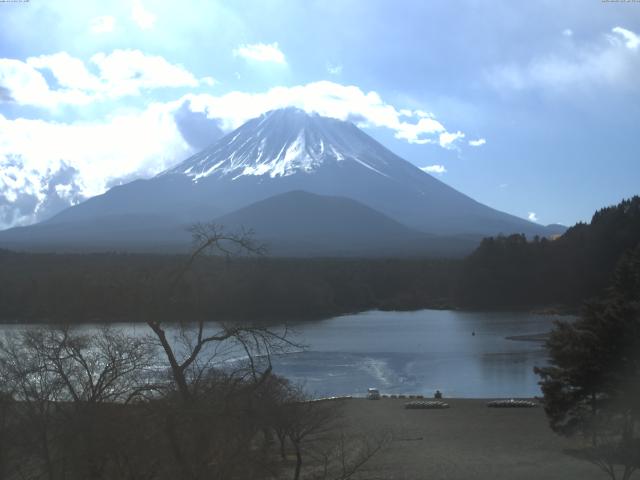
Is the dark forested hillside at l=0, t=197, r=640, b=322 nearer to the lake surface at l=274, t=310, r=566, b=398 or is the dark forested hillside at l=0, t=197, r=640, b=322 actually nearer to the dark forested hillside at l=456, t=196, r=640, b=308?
the dark forested hillside at l=456, t=196, r=640, b=308

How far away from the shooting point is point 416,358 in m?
23.4

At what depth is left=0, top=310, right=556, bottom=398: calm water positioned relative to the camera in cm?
1869

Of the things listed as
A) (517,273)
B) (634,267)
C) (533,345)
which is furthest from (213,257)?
(517,273)

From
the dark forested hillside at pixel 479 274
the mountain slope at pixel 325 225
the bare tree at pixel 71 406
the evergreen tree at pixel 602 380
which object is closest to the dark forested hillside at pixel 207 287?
the dark forested hillside at pixel 479 274

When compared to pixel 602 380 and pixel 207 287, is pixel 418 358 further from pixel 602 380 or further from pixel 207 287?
pixel 207 287

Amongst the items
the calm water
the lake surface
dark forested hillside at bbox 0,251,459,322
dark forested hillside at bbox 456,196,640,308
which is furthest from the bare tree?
dark forested hillside at bbox 456,196,640,308

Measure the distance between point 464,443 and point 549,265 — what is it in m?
32.5

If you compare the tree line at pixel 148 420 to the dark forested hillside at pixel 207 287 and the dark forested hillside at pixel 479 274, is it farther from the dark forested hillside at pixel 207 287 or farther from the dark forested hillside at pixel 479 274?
the dark forested hillside at pixel 479 274

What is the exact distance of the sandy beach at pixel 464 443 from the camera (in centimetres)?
1001

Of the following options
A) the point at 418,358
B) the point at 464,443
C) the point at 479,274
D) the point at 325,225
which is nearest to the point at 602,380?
the point at 464,443

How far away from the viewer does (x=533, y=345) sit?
25688mm

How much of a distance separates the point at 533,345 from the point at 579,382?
16985 millimetres

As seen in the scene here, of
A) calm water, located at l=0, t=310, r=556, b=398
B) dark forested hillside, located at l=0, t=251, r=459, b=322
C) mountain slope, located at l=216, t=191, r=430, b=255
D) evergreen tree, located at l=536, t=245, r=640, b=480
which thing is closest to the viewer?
dark forested hillside, located at l=0, t=251, r=459, b=322

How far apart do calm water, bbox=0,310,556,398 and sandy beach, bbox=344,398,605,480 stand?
1970 mm
